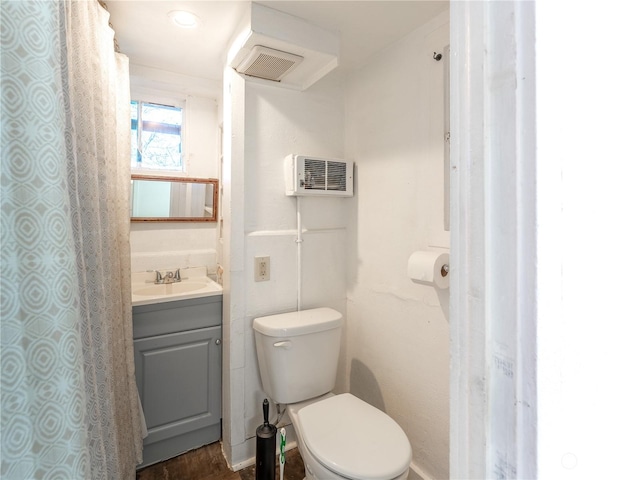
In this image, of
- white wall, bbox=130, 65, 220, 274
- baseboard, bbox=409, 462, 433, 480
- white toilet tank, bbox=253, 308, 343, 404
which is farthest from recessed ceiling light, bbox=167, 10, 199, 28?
baseboard, bbox=409, 462, 433, 480

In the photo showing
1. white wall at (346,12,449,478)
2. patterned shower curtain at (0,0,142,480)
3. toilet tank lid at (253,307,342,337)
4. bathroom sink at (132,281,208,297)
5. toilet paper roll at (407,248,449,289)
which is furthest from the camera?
bathroom sink at (132,281,208,297)

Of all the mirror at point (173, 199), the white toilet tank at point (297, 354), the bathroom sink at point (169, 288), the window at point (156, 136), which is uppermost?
the window at point (156, 136)

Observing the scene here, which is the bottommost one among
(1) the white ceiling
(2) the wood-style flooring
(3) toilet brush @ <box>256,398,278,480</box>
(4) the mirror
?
(2) the wood-style flooring

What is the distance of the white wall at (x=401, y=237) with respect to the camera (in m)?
1.47

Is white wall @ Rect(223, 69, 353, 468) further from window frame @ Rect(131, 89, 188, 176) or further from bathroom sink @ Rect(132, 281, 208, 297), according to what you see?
window frame @ Rect(131, 89, 188, 176)

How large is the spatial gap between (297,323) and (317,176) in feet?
2.61

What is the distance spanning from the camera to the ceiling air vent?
4.88 feet

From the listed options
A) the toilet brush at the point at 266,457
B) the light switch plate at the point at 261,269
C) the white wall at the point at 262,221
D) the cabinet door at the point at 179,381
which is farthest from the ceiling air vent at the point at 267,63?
the toilet brush at the point at 266,457

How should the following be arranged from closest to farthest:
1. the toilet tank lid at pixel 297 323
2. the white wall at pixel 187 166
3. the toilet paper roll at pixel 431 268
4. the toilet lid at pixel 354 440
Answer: the toilet lid at pixel 354 440 < the toilet paper roll at pixel 431 268 < the toilet tank lid at pixel 297 323 < the white wall at pixel 187 166

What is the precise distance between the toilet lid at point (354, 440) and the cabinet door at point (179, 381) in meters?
0.67

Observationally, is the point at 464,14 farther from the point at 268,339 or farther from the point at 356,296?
the point at 356,296

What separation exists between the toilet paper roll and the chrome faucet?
1.47 m

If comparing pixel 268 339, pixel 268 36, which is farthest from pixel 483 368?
pixel 268 36

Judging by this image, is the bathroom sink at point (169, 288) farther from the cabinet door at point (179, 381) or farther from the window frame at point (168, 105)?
the window frame at point (168, 105)
